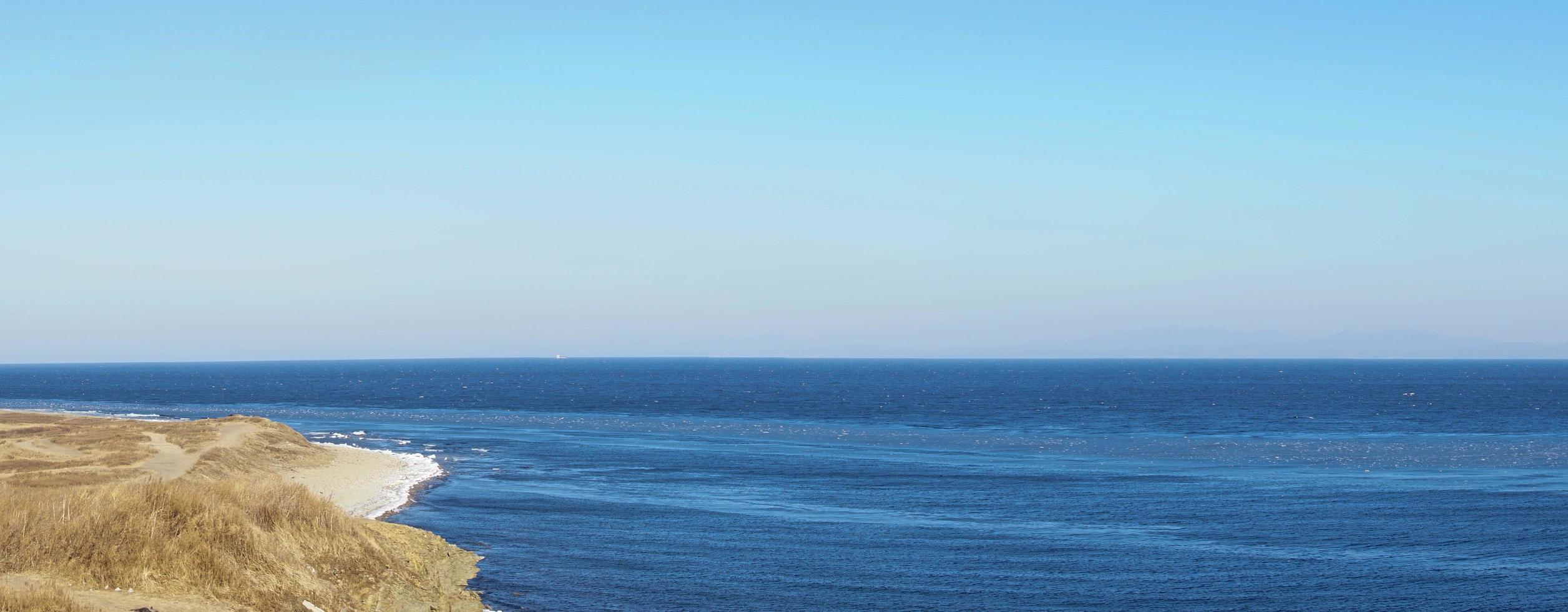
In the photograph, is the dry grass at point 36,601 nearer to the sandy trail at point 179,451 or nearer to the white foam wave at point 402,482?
the white foam wave at point 402,482

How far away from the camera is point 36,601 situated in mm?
18844

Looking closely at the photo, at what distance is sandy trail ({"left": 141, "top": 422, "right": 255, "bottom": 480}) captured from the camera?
53844 millimetres

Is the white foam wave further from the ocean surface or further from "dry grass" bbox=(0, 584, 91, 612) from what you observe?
"dry grass" bbox=(0, 584, 91, 612)

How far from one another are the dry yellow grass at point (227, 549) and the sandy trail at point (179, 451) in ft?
74.2

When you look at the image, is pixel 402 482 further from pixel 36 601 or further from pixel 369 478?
pixel 36 601

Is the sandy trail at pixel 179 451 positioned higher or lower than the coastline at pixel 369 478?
higher

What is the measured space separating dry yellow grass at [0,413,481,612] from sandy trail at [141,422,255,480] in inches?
890

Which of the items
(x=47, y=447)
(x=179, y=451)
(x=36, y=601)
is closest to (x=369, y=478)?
(x=179, y=451)

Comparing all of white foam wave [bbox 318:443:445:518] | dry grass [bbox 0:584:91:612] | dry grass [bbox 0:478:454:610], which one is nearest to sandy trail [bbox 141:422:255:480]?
white foam wave [bbox 318:443:445:518]

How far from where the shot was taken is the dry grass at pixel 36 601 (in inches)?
727

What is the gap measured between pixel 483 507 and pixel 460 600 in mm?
19704

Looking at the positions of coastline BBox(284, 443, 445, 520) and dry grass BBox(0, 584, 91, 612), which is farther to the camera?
coastline BBox(284, 443, 445, 520)

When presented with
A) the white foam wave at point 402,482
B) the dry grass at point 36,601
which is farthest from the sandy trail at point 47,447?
the dry grass at point 36,601

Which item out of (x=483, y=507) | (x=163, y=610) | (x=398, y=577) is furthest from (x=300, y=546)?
(x=483, y=507)
